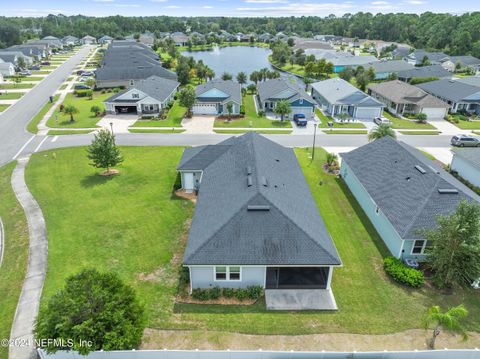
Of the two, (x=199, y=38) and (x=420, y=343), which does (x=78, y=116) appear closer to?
(x=420, y=343)

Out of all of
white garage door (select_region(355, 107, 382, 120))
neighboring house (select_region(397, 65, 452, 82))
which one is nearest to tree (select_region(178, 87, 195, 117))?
white garage door (select_region(355, 107, 382, 120))

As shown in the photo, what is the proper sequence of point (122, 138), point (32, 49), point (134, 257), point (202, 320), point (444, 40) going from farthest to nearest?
point (444, 40), point (32, 49), point (122, 138), point (134, 257), point (202, 320)

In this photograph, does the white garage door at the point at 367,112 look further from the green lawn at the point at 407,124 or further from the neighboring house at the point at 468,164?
the neighboring house at the point at 468,164

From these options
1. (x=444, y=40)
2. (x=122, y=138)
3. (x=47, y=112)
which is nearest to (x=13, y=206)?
(x=122, y=138)

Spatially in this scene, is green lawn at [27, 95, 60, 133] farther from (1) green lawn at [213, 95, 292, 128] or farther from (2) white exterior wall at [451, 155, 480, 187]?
(2) white exterior wall at [451, 155, 480, 187]

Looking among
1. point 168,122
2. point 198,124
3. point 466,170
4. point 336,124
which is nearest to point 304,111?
point 336,124

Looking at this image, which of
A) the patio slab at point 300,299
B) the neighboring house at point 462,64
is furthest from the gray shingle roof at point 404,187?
the neighboring house at point 462,64

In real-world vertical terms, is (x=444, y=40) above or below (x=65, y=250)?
above
